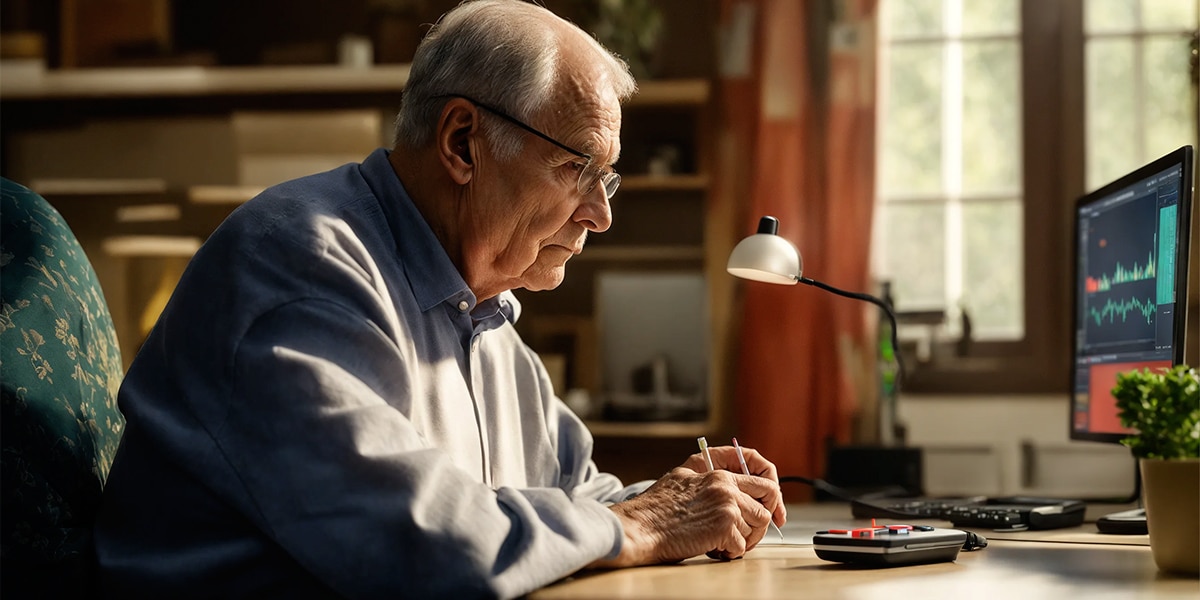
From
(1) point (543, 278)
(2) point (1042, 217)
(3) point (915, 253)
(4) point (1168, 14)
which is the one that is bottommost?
(1) point (543, 278)

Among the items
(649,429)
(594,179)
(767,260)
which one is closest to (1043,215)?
(649,429)

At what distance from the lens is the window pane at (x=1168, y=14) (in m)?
3.35

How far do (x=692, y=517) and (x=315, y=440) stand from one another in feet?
1.33

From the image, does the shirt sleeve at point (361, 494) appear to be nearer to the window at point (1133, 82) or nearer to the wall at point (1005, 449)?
the wall at point (1005, 449)

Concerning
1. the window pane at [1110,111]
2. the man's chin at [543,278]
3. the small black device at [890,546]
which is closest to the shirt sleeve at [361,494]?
the small black device at [890,546]

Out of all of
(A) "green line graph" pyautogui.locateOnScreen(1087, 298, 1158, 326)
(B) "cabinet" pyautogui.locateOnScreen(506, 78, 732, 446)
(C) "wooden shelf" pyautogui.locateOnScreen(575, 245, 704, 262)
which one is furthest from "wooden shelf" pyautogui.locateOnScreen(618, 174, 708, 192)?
(A) "green line graph" pyautogui.locateOnScreen(1087, 298, 1158, 326)

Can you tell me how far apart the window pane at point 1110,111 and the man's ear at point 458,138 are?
260 cm

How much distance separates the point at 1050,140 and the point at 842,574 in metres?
2.69

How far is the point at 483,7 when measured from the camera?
140 cm

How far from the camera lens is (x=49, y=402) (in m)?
1.23

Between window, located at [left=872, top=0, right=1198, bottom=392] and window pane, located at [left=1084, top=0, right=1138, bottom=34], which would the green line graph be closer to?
window, located at [left=872, top=0, right=1198, bottom=392]

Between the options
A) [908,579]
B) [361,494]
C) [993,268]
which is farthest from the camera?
[993,268]

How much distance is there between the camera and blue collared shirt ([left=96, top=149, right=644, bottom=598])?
0.95 metres

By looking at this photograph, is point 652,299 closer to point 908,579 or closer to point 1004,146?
point 1004,146
